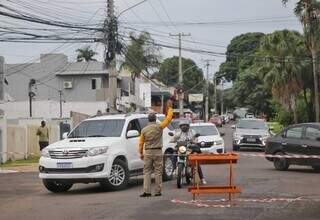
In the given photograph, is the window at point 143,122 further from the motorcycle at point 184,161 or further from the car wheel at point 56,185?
the car wheel at point 56,185

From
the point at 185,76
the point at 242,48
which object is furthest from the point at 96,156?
the point at 185,76

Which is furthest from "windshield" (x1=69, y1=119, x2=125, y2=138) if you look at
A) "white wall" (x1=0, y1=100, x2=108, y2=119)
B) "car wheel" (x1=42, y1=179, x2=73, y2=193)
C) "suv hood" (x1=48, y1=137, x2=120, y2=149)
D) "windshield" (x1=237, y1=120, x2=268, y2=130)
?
"white wall" (x1=0, y1=100, x2=108, y2=119)

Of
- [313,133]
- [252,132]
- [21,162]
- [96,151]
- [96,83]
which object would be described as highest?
[96,83]

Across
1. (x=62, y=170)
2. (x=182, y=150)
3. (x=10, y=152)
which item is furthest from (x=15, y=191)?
(x=10, y=152)

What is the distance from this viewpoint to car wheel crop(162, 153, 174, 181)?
1862 centimetres

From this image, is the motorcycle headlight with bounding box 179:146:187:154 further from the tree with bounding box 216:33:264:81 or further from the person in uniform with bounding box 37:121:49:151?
the tree with bounding box 216:33:264:81

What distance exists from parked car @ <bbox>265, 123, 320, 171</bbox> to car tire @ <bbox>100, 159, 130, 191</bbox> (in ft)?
21.8

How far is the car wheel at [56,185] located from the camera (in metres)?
16.6

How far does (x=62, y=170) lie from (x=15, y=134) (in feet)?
51.4

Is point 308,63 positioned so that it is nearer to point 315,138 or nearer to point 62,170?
point 315,138

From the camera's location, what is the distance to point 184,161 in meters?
16.7

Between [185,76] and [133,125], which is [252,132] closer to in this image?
[133,125]

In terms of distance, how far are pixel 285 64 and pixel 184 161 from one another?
39.0 meters

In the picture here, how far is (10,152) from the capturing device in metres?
30.0
